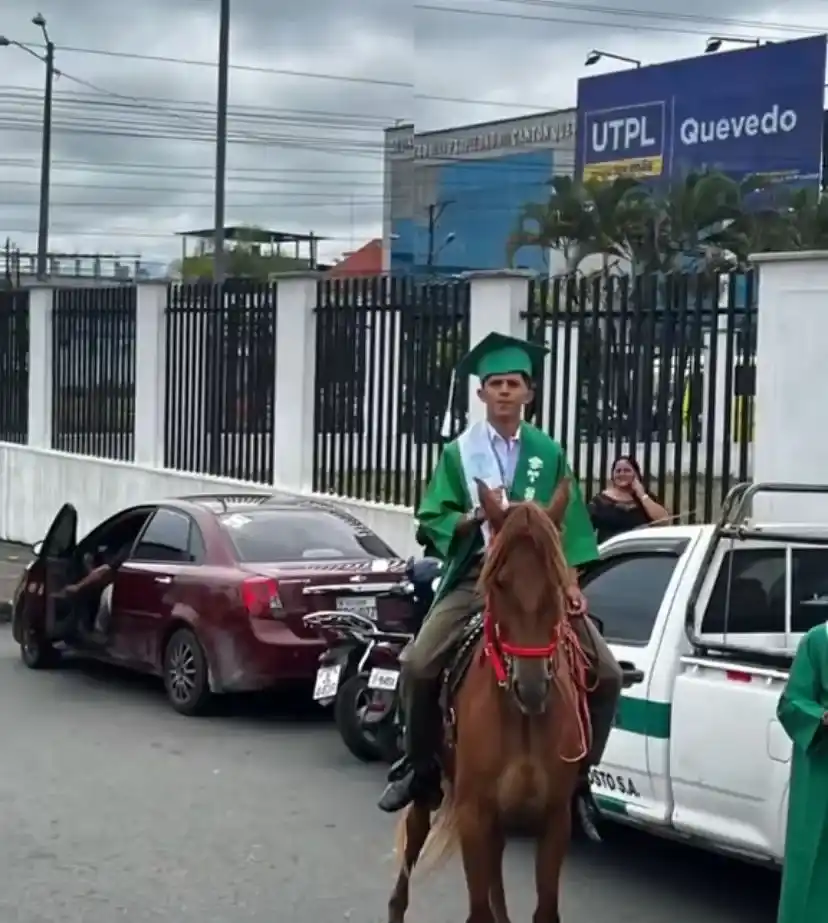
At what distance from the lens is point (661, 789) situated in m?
7.50

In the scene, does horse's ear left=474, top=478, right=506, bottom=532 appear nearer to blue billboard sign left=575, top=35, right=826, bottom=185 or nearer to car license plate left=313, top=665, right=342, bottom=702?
car license plate left=313, top=665, right=342, bottom=702

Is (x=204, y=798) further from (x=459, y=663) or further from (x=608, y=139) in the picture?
(x=608, y=139)

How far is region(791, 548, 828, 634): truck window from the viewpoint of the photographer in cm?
782

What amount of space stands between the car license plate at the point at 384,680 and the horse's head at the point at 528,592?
4143 mm

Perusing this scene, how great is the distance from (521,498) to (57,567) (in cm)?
805

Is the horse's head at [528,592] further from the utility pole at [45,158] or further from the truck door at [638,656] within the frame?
the utility pole at [45,158]

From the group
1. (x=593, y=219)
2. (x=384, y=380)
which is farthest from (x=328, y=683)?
(x=593, y=219)

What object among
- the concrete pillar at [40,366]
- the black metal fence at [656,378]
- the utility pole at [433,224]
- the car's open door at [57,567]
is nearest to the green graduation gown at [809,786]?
the black metal fence at [656,378]

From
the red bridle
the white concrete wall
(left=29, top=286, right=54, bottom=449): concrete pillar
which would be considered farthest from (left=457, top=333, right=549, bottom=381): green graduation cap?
(left=29, top=286, right=54, bottom=449): concrete pillar

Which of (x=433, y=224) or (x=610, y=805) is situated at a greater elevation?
(x=433, y=224)

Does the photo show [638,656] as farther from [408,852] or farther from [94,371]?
[94,371]

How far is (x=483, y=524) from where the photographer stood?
21.7 ft

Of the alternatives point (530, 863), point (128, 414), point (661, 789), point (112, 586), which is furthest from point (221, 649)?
point (128, 414)

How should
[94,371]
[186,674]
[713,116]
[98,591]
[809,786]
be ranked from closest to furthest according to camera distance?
1. [809,786]
2. [186,674]
3. [98,591]
4. [94,371]
5. [713,116]
